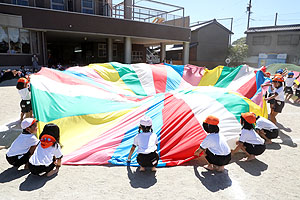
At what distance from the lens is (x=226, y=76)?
6590 mm

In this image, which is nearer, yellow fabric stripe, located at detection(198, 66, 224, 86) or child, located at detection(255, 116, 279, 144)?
child, located at detection(255, 116, 279, 144)

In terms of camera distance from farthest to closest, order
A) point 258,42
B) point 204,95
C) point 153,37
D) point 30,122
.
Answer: point 258,42 → point 153,37 → point 204,95 → point 30,122

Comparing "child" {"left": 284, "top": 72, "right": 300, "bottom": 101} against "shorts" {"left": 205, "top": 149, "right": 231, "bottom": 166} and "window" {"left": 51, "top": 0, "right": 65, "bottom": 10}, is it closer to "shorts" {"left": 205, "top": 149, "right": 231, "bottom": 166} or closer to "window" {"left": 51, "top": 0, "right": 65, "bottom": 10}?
"shorts" {"left": 205, "top": 149, "right": 231, "bottom": 166}

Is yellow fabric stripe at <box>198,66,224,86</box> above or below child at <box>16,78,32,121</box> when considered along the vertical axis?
above

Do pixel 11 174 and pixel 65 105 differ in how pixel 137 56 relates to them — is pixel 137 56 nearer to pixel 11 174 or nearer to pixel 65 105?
pixel 65 105

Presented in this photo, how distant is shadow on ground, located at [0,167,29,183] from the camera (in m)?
2.69

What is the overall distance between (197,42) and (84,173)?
23.6m

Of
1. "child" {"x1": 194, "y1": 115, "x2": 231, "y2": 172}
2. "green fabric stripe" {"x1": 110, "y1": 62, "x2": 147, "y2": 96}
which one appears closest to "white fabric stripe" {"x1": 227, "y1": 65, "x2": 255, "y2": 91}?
"green fabric stripe" {"x1": 110, "y1": 62, "x2": 147, "y2": 96}

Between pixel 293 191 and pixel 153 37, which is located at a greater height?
pixel 153 37

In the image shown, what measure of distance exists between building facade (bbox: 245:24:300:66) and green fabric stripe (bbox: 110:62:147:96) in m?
22.9

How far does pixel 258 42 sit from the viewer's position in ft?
85.8

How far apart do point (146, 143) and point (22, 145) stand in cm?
170

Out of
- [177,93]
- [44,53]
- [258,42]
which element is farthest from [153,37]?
[258,42]

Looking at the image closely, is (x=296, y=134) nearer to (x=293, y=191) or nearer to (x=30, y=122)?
(x=293, y=191)
